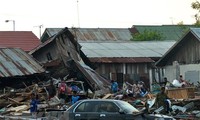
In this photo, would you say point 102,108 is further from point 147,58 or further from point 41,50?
point 147,58

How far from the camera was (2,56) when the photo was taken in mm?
35250

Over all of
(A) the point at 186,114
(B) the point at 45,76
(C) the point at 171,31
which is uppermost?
(C) the point at 171,31

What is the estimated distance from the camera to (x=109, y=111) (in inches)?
726

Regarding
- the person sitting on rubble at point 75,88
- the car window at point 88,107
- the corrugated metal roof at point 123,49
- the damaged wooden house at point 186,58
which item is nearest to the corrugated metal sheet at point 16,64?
the person sitting on rubble at point 75,88

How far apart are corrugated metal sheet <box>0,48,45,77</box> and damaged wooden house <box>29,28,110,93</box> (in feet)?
3.81

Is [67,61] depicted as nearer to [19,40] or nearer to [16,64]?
[16,64]

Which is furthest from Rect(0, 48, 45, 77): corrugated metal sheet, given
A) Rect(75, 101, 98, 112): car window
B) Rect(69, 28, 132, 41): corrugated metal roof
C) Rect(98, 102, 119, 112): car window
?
Rect(69, 28, 132, 41): corrugated metal roof

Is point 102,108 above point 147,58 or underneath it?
underneath

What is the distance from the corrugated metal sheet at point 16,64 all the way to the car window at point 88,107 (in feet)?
45.5

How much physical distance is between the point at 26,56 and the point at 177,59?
34.5 ft

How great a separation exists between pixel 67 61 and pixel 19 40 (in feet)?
73.8

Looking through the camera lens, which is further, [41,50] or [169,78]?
[41,50]

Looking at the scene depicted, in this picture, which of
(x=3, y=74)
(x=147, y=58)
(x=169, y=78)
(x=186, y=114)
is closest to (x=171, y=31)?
(x=147, y=58)

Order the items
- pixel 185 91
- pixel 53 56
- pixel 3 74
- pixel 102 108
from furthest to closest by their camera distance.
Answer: pixel 53 56 → pixel 3 74 → pixel 185 91 → pixel 102 108
